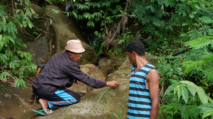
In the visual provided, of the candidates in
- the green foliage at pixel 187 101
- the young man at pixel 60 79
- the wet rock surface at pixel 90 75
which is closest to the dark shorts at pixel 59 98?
the young man at pixel 60 79

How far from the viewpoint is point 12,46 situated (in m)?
4.48

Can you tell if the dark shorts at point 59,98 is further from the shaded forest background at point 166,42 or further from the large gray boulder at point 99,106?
the shaded forest background at point 166,42

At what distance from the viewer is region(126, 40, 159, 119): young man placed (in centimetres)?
170

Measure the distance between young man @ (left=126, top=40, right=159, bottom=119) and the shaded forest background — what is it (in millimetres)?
217

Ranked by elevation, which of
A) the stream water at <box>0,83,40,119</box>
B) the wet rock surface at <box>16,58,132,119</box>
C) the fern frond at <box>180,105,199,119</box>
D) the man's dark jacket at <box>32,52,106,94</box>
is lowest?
the stream water at <box>0,83,40,119</box>

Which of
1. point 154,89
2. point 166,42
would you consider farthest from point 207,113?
point 166,42

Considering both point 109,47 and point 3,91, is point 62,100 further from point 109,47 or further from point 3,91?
point 109,47

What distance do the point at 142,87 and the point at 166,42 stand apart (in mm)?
2980

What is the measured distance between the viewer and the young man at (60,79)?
2719mm

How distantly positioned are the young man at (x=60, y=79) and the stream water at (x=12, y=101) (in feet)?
5.81

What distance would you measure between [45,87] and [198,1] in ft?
12.1

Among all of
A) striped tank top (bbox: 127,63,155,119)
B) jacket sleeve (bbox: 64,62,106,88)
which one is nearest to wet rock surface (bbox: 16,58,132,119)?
jacket sleeve (bbox: 64,62,106,88)

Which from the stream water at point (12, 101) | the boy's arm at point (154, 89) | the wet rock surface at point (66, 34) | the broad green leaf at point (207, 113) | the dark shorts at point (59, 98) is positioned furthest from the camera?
the wet rock surface at point (66, 34)

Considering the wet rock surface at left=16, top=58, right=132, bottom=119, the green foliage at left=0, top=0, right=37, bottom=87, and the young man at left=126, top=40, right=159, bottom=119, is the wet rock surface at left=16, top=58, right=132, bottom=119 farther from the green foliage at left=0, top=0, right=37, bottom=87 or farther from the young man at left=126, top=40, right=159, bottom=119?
the green foliage at left=0, top=0, right=37, bottom=87
